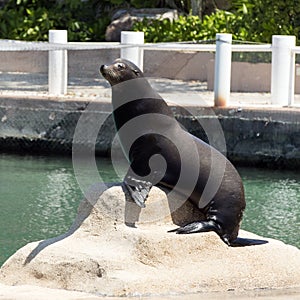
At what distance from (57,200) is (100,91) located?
13.7 feet

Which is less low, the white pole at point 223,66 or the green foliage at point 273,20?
the green foliage at point 273,20

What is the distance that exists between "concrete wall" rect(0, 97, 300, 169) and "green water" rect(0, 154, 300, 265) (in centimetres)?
22

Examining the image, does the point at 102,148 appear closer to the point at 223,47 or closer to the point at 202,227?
the point at 223,47

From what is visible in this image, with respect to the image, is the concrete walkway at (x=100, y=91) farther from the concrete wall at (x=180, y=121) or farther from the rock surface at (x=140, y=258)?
the rock surface at (x=140, y=258)

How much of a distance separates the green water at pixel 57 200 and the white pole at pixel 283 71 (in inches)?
41.5

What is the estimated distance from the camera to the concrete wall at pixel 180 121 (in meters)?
14.9

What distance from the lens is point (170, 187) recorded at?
830 cm

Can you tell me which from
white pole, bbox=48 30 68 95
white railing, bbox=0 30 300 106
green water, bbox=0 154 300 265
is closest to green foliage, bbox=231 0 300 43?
white railing, bbox=0 30 300 106

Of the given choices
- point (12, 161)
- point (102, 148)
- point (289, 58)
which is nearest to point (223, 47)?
point (289, 58)

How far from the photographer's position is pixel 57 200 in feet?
42.7

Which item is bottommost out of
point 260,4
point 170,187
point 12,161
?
point 12,161

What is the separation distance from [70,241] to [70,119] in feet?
25.9

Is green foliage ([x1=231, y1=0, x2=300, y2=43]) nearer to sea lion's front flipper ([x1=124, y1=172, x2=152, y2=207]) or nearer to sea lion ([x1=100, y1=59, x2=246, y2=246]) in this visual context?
sea lion ([x1=100, y1=59, x2=246, y2=246])

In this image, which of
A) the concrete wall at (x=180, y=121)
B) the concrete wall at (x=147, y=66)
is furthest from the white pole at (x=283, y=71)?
the concrete wall at (x=147, y=66)
